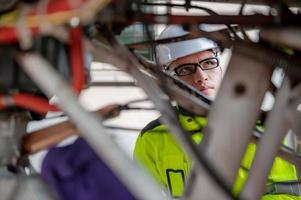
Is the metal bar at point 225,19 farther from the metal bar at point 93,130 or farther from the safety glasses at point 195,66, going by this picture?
the safety glasses at point 195,66

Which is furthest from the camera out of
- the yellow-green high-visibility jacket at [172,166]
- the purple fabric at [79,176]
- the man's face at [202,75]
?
the man's face at [202,75]

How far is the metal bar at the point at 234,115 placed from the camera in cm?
56

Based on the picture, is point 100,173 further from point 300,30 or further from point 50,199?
point 300,30

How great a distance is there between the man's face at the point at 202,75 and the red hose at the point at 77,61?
0.92 m

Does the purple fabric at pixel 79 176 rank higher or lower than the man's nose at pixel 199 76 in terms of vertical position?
higher

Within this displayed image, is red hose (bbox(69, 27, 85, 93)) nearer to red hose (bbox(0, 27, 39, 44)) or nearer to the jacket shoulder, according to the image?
red hose (bbox(0, 27, 39, 44))

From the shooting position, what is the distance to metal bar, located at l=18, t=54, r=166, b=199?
485 millimetres

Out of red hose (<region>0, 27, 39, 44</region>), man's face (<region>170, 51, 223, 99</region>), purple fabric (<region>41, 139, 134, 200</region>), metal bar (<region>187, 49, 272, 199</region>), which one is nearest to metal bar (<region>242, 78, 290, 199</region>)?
metal bar (<region>187, 49, 272, 199</region>)

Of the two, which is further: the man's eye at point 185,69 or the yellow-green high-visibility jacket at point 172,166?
the man's eye at point 185,69

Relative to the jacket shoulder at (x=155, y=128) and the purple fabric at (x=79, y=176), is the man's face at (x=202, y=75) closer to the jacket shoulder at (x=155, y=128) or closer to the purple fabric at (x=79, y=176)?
the jacket shoulder at (x=155, y=128)

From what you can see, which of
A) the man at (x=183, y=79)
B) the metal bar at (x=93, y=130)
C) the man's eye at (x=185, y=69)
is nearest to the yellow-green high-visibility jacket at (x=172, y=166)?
the man at (x=183, y=79)

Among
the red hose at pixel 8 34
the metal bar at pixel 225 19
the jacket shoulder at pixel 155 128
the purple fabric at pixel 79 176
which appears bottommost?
the jacket shoulder at pixel 155 128

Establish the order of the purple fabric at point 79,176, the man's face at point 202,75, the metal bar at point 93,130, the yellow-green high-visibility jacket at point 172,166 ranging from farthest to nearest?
the man's face at point 202,75 < the yellow-green high-visibility jacket at point 172,166 < the purple fabric at point 79,176 < the metal bar at point 93,130

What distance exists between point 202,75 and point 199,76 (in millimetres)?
14
